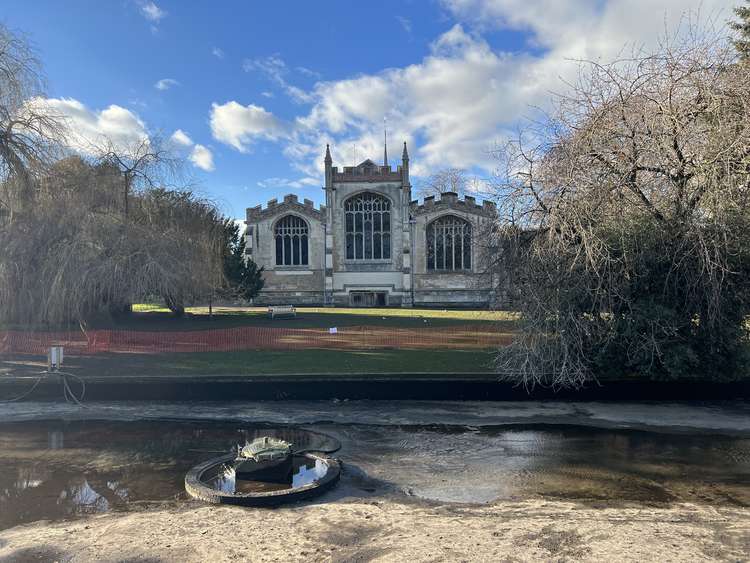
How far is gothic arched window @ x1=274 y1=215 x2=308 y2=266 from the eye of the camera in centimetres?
5053

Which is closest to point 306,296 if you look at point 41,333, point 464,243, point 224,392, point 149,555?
point 464,243

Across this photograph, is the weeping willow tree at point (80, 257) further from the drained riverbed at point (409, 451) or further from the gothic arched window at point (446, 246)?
the gothic arched window at point (446, 246)

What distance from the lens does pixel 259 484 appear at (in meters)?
6.62

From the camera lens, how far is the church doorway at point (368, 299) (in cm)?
5012

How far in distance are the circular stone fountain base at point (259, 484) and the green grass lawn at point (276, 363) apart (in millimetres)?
4461

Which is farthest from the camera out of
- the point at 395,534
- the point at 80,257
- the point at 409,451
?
the point at 80,257

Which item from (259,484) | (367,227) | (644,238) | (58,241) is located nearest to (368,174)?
(367,227)

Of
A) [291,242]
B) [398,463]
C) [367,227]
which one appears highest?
[367,227]

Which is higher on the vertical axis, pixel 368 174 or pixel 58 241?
pixel 368 174

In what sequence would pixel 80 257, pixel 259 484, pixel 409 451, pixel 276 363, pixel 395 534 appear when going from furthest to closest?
pixel 80 257, pixel 276 363, pixel 409 451, pixel 259 484, pixel 395 534

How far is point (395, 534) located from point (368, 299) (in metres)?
45.3

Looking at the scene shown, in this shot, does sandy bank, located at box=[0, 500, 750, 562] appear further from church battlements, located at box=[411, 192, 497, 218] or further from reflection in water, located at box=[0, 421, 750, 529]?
church battlements, located at box=[411, 192, 497, 218]

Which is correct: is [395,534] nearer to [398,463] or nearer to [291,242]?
[398,463]

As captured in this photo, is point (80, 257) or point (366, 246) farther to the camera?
point (366, 246)
